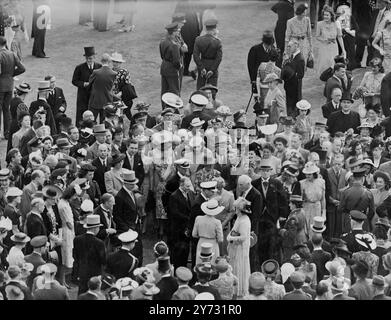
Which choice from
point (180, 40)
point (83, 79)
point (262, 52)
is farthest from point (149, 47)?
point (83, 79)

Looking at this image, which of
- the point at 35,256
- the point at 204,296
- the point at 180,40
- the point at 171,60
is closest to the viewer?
the point at 204,296

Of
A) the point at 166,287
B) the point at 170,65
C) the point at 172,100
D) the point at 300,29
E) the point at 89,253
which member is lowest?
the point at 89,253

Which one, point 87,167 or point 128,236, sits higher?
point 87,167

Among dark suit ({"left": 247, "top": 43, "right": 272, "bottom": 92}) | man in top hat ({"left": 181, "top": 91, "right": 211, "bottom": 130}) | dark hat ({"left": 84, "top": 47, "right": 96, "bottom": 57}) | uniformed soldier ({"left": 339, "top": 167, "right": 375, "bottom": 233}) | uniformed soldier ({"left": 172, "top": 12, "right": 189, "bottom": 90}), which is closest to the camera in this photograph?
uniformed soldier ({"left": 339, "top": 167, "right": 375, "bottom": 233})

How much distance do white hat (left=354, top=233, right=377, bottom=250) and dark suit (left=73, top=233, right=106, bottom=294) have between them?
3.82 meters

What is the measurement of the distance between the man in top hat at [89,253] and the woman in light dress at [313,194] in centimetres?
363

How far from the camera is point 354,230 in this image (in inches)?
876

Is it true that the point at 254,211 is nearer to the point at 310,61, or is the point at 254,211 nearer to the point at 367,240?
the point at 367,240

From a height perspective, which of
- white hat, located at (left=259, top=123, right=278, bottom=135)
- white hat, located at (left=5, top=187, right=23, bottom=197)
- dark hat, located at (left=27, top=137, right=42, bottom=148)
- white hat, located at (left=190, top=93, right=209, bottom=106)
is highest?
white hat, located at (left=190, top=93, right=209, bottom=106)

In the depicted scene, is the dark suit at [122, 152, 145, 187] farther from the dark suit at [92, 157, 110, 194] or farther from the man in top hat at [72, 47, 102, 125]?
the man in top hat at [72, 47, 102, 125]

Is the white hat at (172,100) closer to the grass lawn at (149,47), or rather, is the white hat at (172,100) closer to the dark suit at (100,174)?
the grass lawn at (149,47)

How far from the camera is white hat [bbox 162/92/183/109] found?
2697cm

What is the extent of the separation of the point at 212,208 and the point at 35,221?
2682 millimetres

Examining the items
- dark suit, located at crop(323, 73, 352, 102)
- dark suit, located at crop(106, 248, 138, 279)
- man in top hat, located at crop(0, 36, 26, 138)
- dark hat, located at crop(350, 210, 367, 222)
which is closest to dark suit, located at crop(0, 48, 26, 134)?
man in top hat, located at crop(0, 36, 26, 138)
